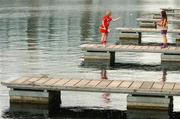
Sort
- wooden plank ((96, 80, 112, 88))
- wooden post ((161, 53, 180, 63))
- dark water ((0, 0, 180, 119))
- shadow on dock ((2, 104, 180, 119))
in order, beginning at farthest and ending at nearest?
wooden post ((161, 53, 180, 63)), wooden plank ((96, 80, 112, 88)), dark water ((0, 0, 180, 119)), shadow on dock ((2, 104, 180, 119))

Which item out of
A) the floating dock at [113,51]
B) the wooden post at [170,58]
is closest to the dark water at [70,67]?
the wooden post at [170,58]

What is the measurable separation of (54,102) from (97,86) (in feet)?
5.08

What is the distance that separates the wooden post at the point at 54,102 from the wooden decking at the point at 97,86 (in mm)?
389

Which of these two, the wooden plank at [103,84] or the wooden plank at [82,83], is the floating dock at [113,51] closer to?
the wooden plank at [82,83]

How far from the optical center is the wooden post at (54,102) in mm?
17125

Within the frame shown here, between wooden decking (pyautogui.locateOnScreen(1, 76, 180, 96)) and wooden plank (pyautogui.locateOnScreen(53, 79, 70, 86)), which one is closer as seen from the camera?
wooden decking (pyautogui.locateOnScreen(1, 76, 180, 96))

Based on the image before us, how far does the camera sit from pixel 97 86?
17.0 metres

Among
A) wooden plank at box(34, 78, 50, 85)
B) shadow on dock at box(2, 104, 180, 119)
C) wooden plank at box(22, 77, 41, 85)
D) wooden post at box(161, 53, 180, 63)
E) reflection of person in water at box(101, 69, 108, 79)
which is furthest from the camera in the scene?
wooden post at box(161, 53, 180, 63)

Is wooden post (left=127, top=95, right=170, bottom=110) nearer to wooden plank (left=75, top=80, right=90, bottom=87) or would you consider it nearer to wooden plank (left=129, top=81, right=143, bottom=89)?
wooden plank (left=129, top=81, right=143, bottom=89)

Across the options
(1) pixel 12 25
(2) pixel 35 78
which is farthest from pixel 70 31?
(2) pixel 35 78

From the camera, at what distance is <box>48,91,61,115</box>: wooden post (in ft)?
56.2

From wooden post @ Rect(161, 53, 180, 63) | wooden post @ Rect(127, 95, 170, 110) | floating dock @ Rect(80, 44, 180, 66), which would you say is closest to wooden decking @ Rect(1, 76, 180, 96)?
wooden post @ Rect(127, 95, 170, 110)

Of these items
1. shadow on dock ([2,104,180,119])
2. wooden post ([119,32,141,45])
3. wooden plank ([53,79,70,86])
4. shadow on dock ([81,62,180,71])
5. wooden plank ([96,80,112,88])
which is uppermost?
wooden post ([119,32,141,45])

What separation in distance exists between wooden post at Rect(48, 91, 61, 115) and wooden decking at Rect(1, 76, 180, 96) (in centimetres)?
39
